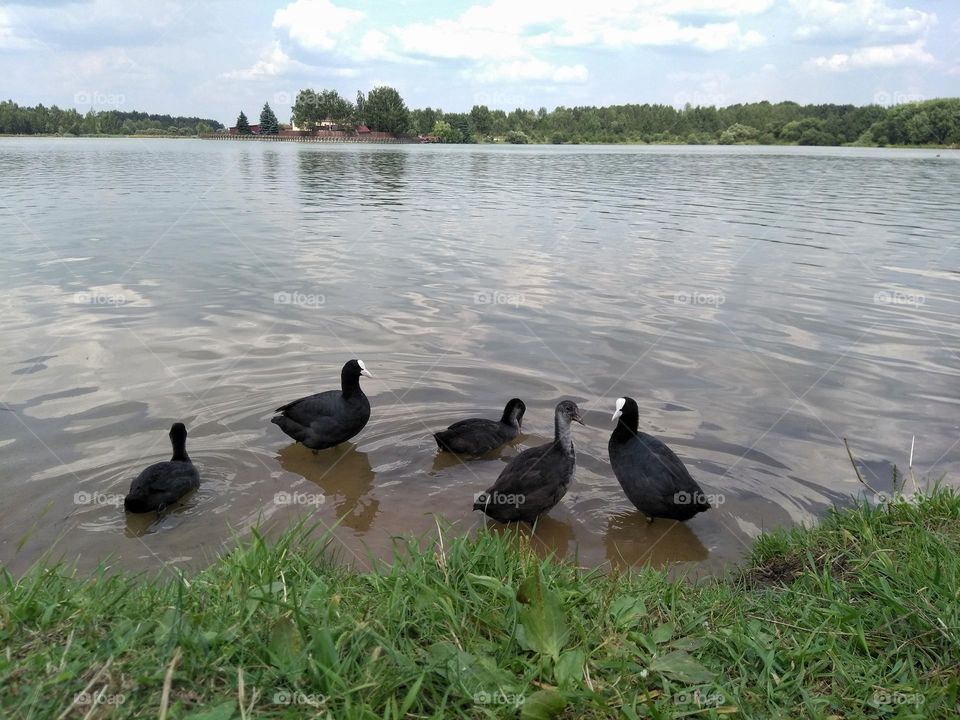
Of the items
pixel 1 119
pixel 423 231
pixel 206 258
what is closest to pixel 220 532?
pixel 206 258

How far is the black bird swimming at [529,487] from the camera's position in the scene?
20.3 ft

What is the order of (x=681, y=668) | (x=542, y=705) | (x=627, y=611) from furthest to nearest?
(x=627, y=611), (x=681, y=668), (x=542, y=705)

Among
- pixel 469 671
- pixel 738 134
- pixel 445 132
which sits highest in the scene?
pixel 445 132

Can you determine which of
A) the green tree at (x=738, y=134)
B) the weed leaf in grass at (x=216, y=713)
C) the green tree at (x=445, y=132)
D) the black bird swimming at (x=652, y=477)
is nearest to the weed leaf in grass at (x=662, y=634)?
the weed leaf in grass at (x=216, y=713)

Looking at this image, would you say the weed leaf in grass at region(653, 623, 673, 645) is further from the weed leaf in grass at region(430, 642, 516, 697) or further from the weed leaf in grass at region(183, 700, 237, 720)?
the weed leaf in grass at region(183, 700, 237, 720)

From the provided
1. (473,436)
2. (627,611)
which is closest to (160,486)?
(473,436)

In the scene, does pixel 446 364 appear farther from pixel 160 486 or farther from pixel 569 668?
pixel 569 668

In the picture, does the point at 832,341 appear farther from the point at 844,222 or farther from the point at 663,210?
the point at 663,210

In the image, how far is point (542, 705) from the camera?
2641mm

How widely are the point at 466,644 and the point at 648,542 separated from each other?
341 centimetres

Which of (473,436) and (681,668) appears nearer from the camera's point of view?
(681,668)

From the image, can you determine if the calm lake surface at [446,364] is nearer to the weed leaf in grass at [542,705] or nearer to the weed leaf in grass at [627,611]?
the weed leaf in grass at [627,611]

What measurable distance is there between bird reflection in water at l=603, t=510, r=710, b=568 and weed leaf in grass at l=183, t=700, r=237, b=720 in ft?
12.0

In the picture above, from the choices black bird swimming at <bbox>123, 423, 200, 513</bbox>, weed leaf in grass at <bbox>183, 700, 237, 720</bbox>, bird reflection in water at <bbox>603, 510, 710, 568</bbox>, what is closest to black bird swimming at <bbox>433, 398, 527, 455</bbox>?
bird reflection in water at <bbox>603, 510, 710, 568</bbox>
